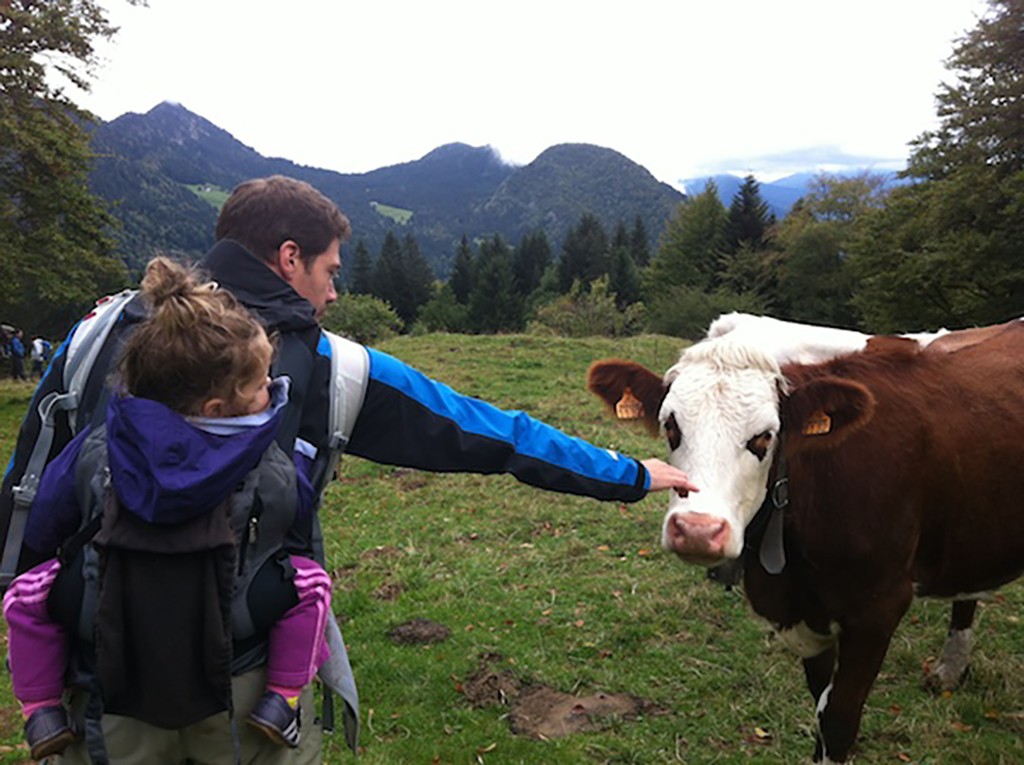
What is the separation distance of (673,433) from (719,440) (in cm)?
22

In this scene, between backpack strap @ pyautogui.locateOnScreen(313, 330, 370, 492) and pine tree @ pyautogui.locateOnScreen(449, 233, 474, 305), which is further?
pine tree @ pyautogui.locateOnScreen(449, 233, 474, 305)

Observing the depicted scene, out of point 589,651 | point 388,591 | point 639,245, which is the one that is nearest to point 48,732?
point 589,651

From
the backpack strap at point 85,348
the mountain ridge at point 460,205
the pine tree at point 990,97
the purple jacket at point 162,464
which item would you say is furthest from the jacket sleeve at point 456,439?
the mountain ridge at point 460,205

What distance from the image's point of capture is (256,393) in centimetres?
164

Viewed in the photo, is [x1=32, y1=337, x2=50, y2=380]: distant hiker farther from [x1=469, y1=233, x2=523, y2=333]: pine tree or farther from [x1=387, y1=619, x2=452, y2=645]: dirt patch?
[x1=469, y1=233, x2=523, y2=333]: pine tree

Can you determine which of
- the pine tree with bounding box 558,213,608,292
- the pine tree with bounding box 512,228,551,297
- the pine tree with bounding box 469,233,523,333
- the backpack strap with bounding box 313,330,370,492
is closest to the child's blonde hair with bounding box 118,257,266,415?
the backpack strap with bounding box 313,330,370,492

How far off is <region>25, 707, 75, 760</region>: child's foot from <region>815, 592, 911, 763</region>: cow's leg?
3.00m

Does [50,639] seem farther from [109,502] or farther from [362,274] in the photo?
[362,274]

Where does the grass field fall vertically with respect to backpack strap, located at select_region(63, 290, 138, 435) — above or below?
below

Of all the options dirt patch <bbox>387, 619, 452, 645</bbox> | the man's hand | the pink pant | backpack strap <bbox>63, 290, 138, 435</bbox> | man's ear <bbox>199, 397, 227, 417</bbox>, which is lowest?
dirt patch <bbox>387, 619, 452, 645</bbox>

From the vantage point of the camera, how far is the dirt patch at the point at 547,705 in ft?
12.8

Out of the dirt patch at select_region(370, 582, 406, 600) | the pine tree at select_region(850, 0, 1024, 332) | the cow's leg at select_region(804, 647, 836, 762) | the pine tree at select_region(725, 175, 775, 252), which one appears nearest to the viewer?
the cow's leg at select_region(804, 647, 836, 762)

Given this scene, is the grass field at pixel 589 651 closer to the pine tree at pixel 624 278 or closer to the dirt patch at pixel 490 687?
the dirt patch at pixel 490 687

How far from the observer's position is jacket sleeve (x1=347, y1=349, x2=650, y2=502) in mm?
2119
